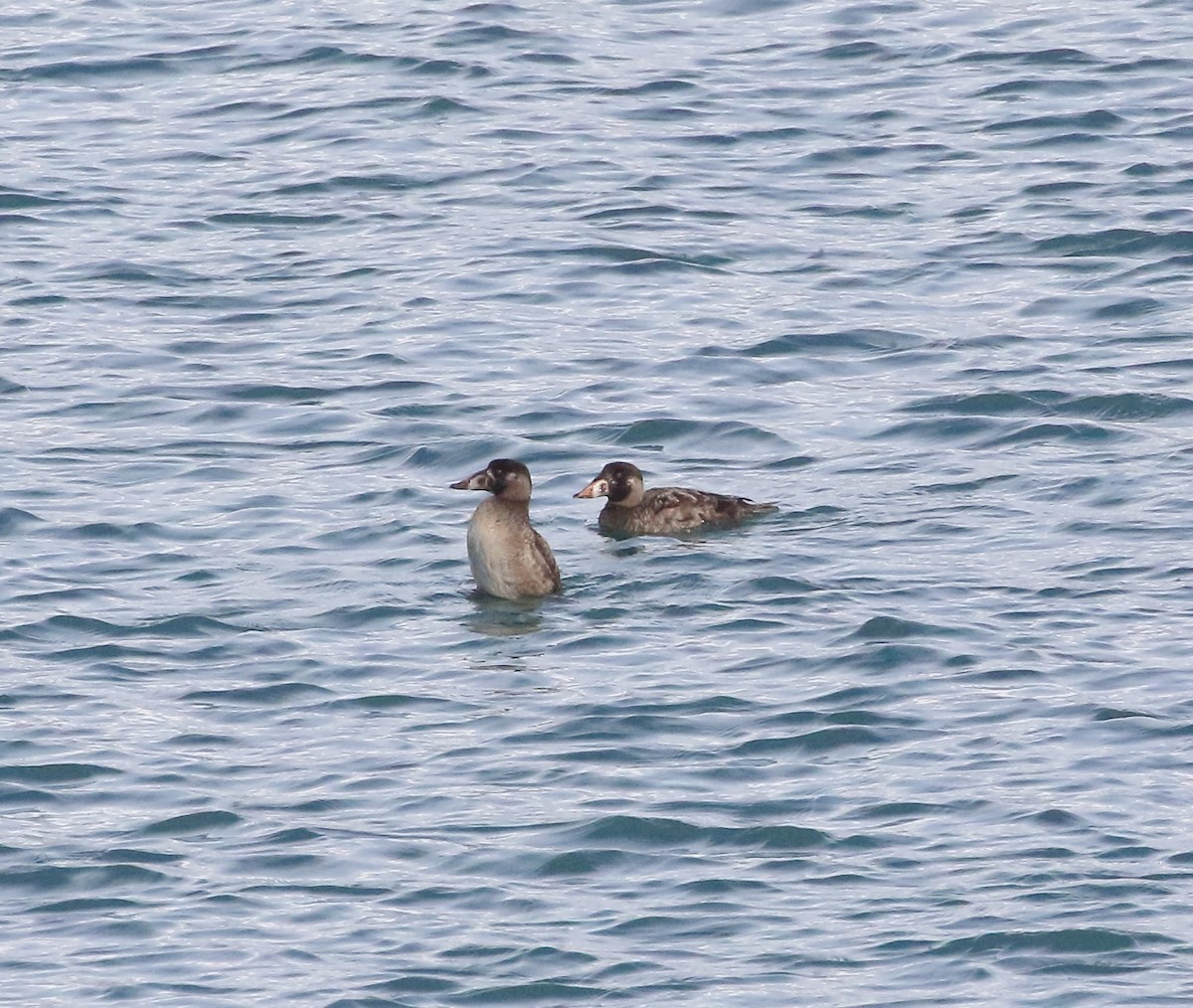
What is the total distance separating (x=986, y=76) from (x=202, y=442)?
34.8ft

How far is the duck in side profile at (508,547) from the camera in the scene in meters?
14.0

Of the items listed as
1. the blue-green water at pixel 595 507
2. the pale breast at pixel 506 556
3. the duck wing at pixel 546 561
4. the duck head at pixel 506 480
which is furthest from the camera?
the duck head at pixel 506 480

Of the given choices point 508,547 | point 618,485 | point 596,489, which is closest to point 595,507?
point 596,489

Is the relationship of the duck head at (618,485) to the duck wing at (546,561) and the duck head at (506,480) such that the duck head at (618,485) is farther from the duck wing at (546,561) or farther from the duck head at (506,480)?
the duck wing at (546,561)

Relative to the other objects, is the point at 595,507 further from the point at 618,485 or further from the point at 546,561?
the point at 546,561

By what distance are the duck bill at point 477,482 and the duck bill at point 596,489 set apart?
32.0 inches

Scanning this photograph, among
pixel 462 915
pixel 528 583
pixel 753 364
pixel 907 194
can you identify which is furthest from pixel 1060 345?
pixel 462 915

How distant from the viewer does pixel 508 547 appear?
46.1 feet

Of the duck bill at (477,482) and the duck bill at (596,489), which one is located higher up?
the duck bill at (477,482)

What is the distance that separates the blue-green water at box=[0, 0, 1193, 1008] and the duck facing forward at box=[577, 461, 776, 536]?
21 cm

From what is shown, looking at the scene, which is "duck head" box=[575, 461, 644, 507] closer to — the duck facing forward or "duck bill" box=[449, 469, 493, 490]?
the duck facing forward

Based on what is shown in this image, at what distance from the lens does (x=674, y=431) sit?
1694 cm

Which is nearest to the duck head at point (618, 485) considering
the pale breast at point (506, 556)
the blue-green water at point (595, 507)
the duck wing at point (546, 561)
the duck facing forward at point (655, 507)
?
the duck facing forward at point (655, 507)

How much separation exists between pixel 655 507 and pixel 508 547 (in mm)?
1458
